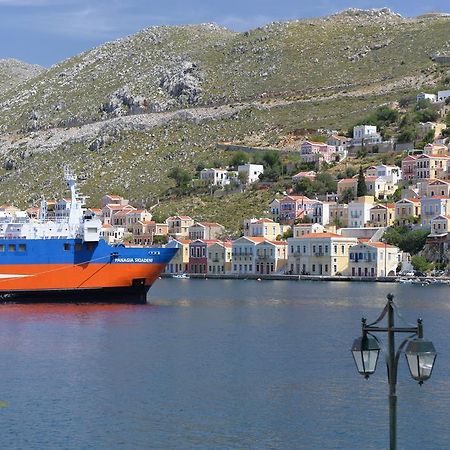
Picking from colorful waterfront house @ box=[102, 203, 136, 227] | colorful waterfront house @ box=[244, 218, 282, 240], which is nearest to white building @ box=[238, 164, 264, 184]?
colorful waterfront house @ box=[102, 203, 136, 227]

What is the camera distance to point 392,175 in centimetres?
11231

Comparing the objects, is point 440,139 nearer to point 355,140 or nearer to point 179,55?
point 355,140

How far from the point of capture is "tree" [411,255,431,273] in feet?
314

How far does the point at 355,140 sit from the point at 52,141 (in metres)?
48.5

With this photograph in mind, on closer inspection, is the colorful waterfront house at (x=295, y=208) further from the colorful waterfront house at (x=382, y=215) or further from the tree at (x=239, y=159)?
the tree at (x=239, y=159)

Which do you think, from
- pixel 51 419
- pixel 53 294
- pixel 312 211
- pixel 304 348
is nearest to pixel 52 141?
pixel 312 211

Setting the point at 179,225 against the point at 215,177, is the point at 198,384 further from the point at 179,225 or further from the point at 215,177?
the point at 215,177

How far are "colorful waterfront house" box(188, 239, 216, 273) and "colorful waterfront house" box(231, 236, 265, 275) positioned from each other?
2.85 metres

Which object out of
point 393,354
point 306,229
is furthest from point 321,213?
point 393,354

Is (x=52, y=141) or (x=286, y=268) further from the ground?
(x=52, y=141)

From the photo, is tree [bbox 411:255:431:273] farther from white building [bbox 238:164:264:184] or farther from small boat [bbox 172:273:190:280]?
white building [bbox 238:164:264:184]

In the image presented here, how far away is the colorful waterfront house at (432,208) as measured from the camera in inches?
3947

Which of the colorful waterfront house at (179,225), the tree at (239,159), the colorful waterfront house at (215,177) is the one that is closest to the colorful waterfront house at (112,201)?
the colorful waterfront house at (215,177)

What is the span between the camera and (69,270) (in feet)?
189
